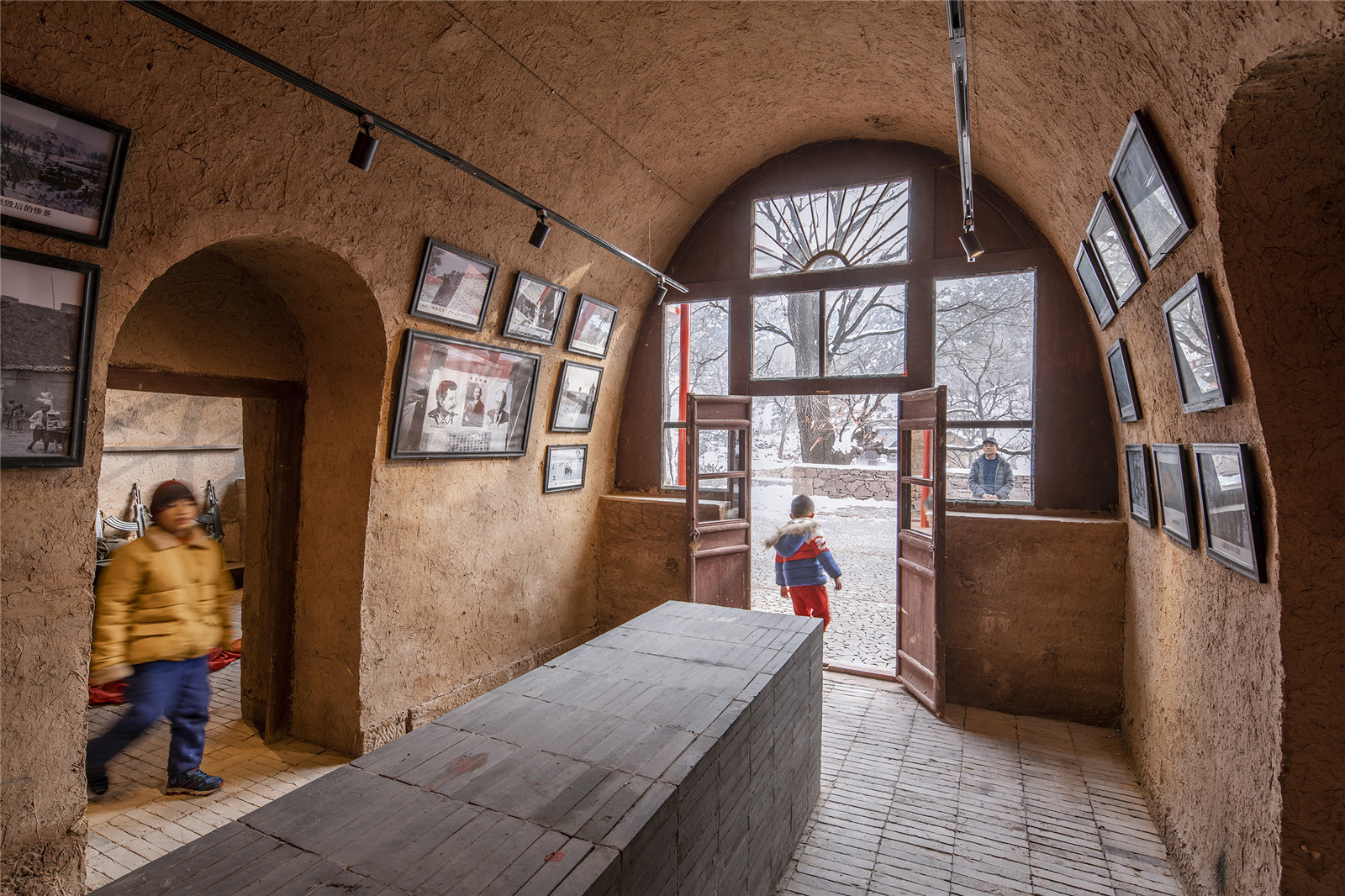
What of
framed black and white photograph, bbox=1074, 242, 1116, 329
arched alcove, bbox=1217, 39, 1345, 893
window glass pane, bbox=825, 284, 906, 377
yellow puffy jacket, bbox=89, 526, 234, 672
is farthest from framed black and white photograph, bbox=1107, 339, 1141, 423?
yellow puffy jacket, bbox=89, 526, 234, 672

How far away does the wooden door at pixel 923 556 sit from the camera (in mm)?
4973

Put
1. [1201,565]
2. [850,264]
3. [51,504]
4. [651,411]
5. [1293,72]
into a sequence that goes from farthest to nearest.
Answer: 1. [651,411]
2. [850,264]
3. [1201,565]
4. [51,504]
5. [1293,72]

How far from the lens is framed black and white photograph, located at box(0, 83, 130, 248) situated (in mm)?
2311

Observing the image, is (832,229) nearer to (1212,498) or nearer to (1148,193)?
(1148,193)

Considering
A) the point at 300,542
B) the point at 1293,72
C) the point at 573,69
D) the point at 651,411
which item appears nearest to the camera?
the point at 1293,72

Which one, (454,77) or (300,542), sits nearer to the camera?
(454,77)

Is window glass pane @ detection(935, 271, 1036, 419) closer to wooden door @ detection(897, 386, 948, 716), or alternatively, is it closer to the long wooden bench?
wooden door @ detection(897, 386, 948, 716)

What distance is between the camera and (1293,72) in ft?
6.04

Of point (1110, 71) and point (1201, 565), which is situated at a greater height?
point (1110, 71)

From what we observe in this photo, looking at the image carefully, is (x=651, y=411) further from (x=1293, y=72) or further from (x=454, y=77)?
(x=1293, y=72)

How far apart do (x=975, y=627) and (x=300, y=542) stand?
517 cm

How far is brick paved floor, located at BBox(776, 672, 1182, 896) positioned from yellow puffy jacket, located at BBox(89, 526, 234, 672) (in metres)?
3.33

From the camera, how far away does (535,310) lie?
515 centimetres

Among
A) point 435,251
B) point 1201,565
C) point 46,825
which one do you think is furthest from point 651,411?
point 46,825
